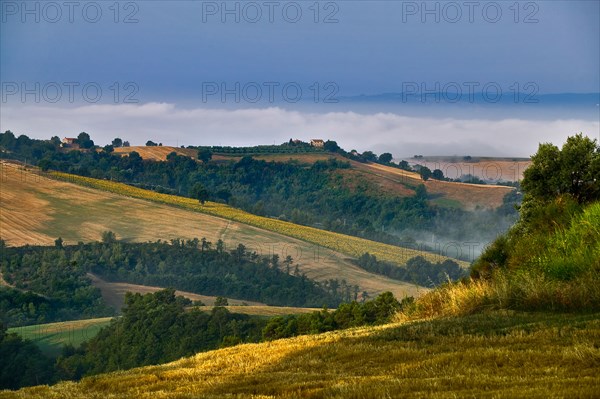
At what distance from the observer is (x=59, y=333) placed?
6894 centimetres

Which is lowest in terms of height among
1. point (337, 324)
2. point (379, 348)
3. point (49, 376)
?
point (49, 376)

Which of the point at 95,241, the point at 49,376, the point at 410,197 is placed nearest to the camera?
the point at 49,376

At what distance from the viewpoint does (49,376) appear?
52.2m

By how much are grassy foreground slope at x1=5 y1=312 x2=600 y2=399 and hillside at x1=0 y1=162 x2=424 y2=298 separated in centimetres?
8142

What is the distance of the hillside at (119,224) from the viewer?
334 feet

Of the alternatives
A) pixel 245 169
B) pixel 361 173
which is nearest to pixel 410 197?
pixel 361 173

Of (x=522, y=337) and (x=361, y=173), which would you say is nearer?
(x=522, y=337)

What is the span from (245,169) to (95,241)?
6600 cm

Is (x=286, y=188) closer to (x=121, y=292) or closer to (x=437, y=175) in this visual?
(x=437, y=175)

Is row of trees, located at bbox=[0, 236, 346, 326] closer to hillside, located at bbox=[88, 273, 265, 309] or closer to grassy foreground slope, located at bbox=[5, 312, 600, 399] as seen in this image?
hillside, located at bbox=[88, 273, 265, 309]

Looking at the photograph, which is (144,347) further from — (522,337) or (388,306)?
(522,337)

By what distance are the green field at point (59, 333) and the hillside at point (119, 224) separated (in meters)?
29.6

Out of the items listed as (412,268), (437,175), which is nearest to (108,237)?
(412,268)

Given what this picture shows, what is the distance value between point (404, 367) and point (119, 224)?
103587 mm
